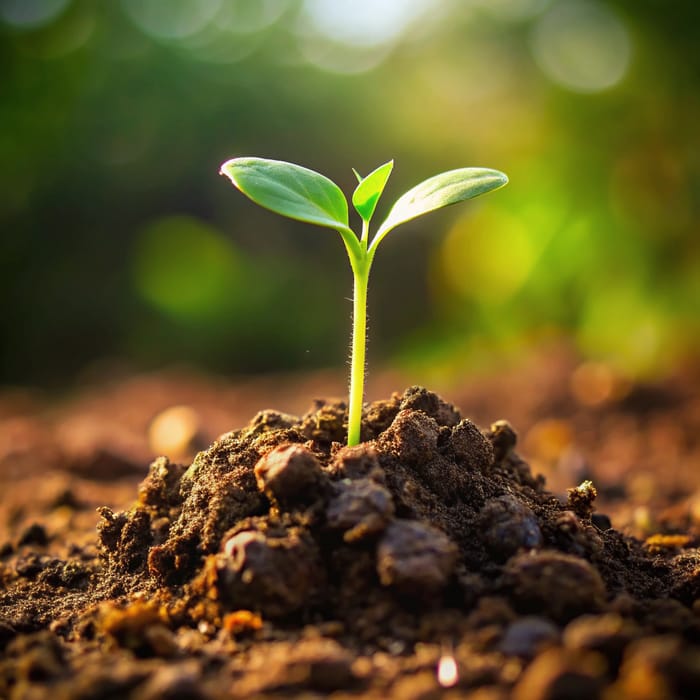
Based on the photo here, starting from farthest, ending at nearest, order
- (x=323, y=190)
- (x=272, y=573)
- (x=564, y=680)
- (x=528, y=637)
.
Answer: (x=323, y=190)
(x=272, y=573)
(x=528, y=637)
(x=564, y=680)

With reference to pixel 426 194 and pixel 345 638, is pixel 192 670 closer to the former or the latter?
pixel 345 638

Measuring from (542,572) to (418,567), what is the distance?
205 millimetres

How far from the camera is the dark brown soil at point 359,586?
1089 millimetres

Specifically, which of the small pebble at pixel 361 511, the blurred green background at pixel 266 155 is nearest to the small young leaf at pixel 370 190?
the small pebble at pixel 361 511

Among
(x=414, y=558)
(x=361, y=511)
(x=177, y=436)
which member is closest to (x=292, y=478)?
(x=361, y=511)

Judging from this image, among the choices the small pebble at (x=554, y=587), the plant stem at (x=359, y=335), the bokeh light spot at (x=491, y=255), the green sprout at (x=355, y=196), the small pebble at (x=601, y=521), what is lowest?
the small pebble at (x=554, y=587)

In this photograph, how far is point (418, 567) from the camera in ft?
4.09

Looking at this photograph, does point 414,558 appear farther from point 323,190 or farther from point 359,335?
point 323,190

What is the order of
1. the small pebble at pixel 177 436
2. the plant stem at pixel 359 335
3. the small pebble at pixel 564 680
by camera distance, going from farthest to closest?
the small pebble at pixel 177 436 < the plant stem at pixel 359 335 < the small pebble at pixel 564 680

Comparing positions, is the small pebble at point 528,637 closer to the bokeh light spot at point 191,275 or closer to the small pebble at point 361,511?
the small pebble at point 361,511

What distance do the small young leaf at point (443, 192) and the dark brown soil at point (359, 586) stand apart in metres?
0.39

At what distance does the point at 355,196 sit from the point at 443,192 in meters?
0.20

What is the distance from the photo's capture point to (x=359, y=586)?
130 centimetres

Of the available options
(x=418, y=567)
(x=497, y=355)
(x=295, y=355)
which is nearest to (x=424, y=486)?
(x=418, y=567)
